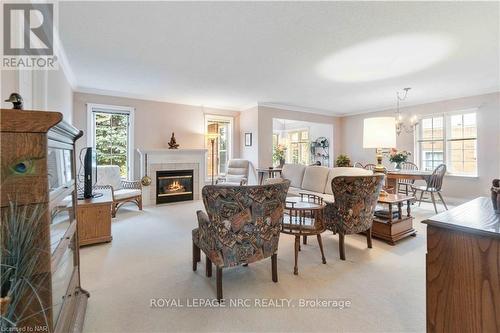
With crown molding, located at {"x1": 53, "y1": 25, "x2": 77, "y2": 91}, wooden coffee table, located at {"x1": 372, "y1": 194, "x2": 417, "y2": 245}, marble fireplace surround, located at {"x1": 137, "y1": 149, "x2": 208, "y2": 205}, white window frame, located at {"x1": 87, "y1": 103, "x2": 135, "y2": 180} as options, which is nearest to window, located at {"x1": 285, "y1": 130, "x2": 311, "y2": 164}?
marble fireplace surround, located at {"x1": 137, "y1": 149, "x2": 208, "y2": 205}

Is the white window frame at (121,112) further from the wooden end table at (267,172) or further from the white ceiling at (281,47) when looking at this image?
the wooden end table at (267,172)

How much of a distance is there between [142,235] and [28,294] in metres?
2.54

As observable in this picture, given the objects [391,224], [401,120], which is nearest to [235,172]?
[391,224]

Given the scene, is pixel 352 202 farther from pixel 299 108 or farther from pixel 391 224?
pixel 299 108

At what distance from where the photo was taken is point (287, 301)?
183 cm

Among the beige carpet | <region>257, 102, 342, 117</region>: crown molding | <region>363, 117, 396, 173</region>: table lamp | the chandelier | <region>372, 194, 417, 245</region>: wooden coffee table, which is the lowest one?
the beige carpet

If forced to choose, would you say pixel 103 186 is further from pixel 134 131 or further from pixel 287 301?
pixel 287 301

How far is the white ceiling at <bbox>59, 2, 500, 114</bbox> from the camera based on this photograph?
227 centimetres

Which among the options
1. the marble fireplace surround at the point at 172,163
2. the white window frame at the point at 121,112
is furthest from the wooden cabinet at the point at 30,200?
the white window frame at the point at 121,112

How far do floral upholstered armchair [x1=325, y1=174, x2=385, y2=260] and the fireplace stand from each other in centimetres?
401

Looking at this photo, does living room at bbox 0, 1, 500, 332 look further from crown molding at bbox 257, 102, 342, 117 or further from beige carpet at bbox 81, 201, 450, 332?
crown molding at bbox 257, 102, 342, 117

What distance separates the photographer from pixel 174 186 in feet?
18.6

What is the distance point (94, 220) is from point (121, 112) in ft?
10.3

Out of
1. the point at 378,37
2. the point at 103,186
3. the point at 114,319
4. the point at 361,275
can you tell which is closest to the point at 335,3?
the point at 378,37
